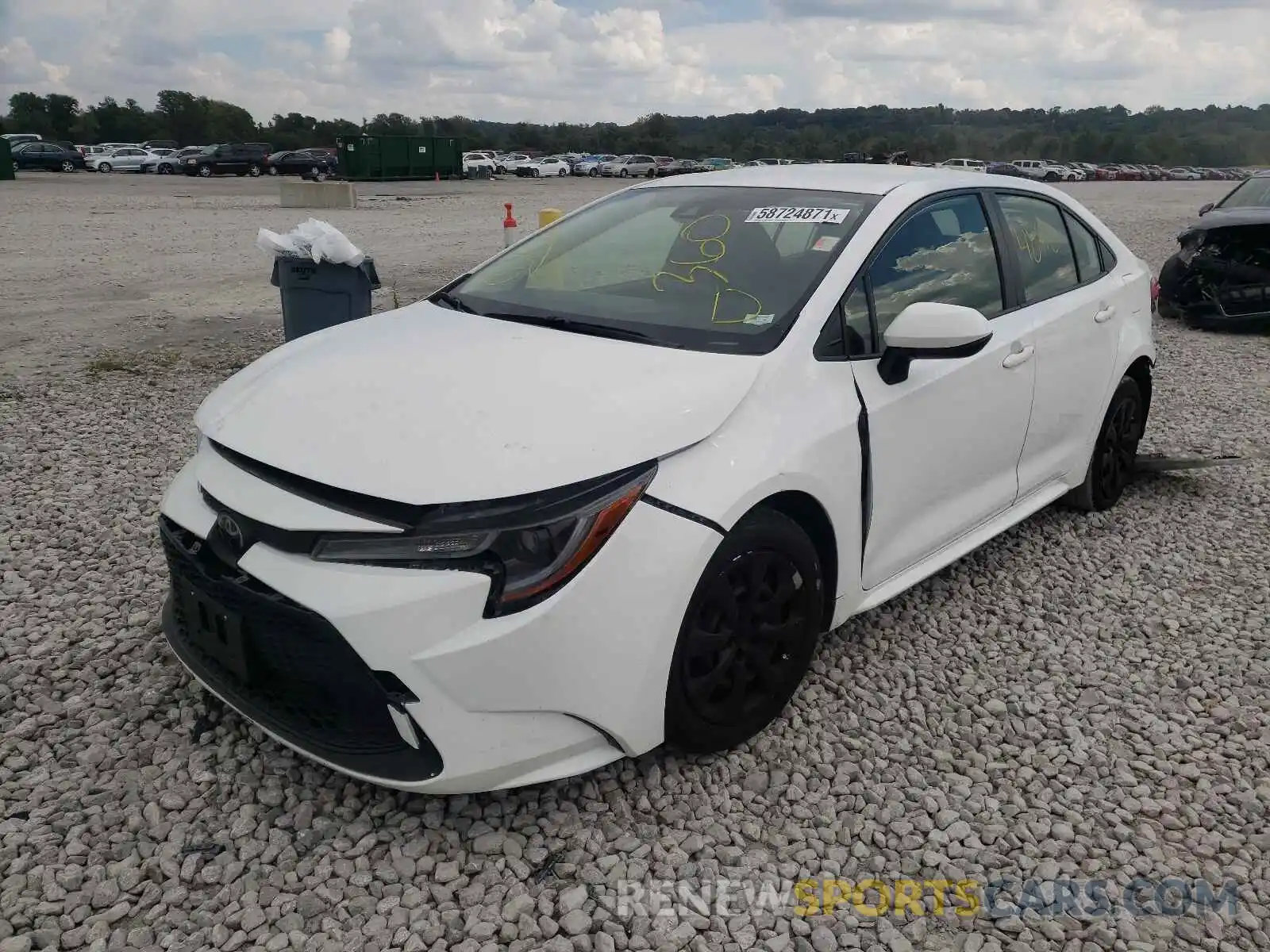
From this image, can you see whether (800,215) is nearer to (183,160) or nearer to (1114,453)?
(1114,453)

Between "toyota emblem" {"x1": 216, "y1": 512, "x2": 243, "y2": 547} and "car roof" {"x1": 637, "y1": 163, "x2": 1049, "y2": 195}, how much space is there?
7.26ft

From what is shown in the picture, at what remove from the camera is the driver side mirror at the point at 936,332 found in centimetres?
296

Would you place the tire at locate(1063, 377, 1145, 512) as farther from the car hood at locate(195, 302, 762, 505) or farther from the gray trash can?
the gray trash can

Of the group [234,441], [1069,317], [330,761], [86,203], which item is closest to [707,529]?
[330,761]

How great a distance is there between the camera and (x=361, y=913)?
2.32m

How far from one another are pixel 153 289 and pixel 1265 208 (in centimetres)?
1160

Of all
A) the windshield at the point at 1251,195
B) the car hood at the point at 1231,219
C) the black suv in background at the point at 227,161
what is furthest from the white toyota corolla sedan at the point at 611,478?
the black suv in background at the point at 227,161

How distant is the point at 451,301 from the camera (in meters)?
3.63

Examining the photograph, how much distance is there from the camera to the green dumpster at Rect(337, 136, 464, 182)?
3788cm

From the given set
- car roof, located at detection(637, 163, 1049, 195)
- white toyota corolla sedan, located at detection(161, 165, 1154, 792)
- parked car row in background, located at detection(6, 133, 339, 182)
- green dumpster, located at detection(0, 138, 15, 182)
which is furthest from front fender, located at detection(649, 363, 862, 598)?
parked car row in background, located at detection(6, 133, 339, 182)

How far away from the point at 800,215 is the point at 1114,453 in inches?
92.0

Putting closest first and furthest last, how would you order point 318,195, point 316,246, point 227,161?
1. point 316,246
2. point 318,195
3. point 227,161

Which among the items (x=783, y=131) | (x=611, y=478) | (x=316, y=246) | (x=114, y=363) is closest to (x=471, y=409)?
(x=611, y=478)

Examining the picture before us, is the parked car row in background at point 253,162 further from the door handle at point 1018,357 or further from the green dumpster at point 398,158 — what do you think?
the door handle at point 1018,357
